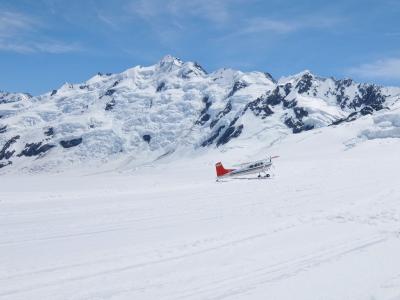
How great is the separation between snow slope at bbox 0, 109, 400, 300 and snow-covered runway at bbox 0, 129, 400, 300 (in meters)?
0.04

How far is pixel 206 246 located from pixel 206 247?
0.13 m

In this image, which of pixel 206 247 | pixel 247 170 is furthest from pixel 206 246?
pixel 247 170

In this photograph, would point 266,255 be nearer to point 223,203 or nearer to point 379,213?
point 379,213

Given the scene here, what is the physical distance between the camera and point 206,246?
14.8 m

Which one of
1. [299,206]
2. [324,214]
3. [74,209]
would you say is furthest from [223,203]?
[74,209]

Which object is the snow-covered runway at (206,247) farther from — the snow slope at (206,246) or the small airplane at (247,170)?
the small airplane at (247,170)

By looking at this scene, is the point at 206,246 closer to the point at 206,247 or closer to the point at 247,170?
the point at 206,247

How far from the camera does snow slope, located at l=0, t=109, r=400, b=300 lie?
35.9 feet

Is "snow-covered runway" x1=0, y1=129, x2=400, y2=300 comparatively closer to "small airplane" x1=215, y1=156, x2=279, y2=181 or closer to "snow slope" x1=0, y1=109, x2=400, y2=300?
"snow slope" x1=0, y1=109, x2=400, y2=300

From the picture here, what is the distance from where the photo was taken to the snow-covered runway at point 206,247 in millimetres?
10938

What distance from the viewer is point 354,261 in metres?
12.9

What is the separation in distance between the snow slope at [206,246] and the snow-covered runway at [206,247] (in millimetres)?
37

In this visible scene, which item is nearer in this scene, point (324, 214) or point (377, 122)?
point (324, 214)

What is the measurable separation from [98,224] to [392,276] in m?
11.6
